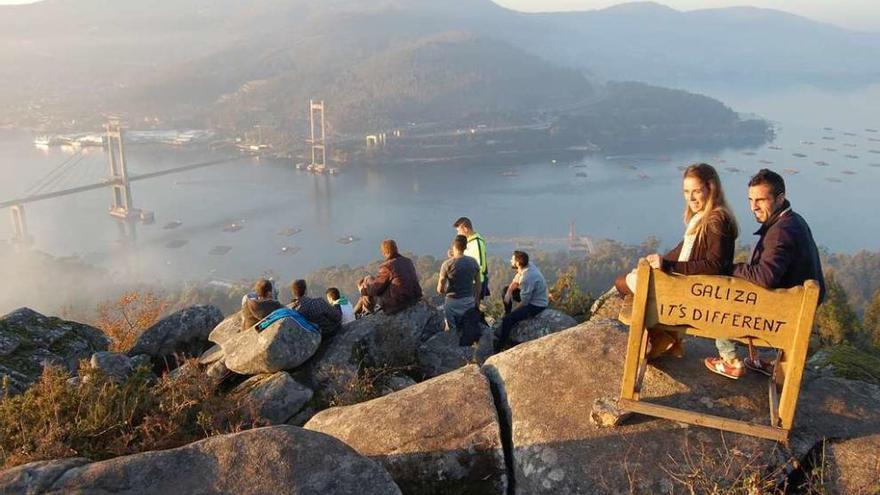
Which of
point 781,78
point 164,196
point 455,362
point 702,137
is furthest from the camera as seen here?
point 781,78

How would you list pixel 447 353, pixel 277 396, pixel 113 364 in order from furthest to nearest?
1. pixel 447 353
2. pixel 113 364
3. pixel 277 396

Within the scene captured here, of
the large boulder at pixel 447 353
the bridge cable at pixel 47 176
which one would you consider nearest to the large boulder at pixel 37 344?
the large boulder at pixel 447 353

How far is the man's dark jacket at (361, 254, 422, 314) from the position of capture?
16.9 feet

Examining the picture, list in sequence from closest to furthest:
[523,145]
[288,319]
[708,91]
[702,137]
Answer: [288,319] → [523,145] → [702,137] → [708,91]

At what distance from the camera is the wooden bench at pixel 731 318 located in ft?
7.75

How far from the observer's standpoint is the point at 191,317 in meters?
5.38

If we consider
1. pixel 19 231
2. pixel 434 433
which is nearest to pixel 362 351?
pixel 434 433

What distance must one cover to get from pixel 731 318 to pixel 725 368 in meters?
0.66

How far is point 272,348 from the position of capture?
4.08 meters

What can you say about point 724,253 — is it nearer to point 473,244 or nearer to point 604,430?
point 604,430

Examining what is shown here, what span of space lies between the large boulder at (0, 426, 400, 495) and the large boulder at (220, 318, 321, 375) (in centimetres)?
174

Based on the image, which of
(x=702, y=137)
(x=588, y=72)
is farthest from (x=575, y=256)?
(x=588, y=72)

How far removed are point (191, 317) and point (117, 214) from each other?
59.7 m

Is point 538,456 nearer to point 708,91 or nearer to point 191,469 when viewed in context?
point 191,469
